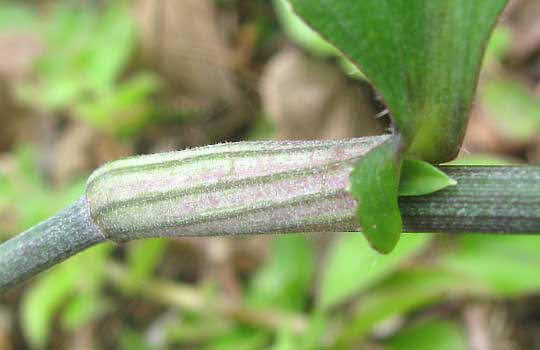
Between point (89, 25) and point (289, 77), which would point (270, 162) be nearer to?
point (289, 77)

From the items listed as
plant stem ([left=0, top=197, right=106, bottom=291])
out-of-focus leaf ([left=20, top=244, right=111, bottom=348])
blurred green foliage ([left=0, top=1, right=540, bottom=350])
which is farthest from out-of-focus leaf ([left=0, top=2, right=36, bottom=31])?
plant stem ([left=0, top=197, right=106, bottom=291])

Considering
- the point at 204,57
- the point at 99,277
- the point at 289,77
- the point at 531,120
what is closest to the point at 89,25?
the point at 204,57

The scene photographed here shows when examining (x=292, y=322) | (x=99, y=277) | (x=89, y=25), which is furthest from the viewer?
(x=89, y=25)

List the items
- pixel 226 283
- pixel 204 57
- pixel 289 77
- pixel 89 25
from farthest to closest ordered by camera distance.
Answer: pixel 204 57
pixel 89 25
pixel 289 77
pixel 226 283

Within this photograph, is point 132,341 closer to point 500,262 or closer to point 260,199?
point 500,262

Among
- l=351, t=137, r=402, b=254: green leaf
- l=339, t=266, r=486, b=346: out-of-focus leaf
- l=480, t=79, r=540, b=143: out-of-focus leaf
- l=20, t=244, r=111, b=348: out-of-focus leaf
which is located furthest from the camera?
l=480, t=79, r=540, b=143: out-of-focus leaf

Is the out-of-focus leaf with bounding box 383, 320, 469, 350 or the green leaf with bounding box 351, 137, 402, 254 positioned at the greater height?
the out-of-focus leaf with bounding box 383, 320, 469, 350

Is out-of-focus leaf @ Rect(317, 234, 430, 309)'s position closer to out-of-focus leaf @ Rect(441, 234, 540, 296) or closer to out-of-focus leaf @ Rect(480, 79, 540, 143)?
out-of-focus leaf @ Rect(441, 234, 540, 296)
